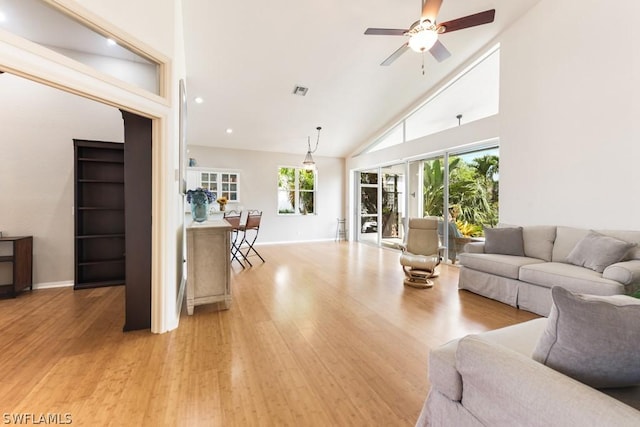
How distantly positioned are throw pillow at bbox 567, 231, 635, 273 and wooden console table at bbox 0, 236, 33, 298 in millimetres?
6581

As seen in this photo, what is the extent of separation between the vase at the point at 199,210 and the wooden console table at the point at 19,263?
2168 mm

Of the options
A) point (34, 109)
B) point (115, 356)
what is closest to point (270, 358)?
point (115, 356)

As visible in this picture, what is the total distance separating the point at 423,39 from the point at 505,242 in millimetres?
2848

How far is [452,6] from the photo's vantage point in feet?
11.6

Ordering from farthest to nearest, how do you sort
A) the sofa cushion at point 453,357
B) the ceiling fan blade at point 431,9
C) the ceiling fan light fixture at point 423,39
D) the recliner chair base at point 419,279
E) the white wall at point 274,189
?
the white wall at point 274,189 → the recliner chair base at point 419,279 → the ceiling fan light fixture at point 423,39 → the ceiling fan blade at point 431,9 → the sofa cushion at point 453,357

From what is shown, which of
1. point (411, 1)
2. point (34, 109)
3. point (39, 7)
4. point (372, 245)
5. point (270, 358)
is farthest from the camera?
→ point (372, 245)

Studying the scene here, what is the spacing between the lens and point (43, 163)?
3689 mm

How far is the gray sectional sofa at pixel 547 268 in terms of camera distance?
2.57 m

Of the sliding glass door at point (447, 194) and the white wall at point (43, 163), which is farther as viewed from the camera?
the sliding glass door at point (447, 194)

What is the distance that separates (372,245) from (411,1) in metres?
5.70

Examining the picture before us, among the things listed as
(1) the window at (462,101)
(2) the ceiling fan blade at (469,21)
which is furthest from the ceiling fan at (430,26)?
(1) the window at (462,101)

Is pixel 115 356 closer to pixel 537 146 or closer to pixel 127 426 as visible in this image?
pixel 127 426

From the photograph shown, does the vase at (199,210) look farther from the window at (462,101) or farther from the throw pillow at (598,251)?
the window at (462,101)

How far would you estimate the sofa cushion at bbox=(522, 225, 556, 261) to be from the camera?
11.5 feet
